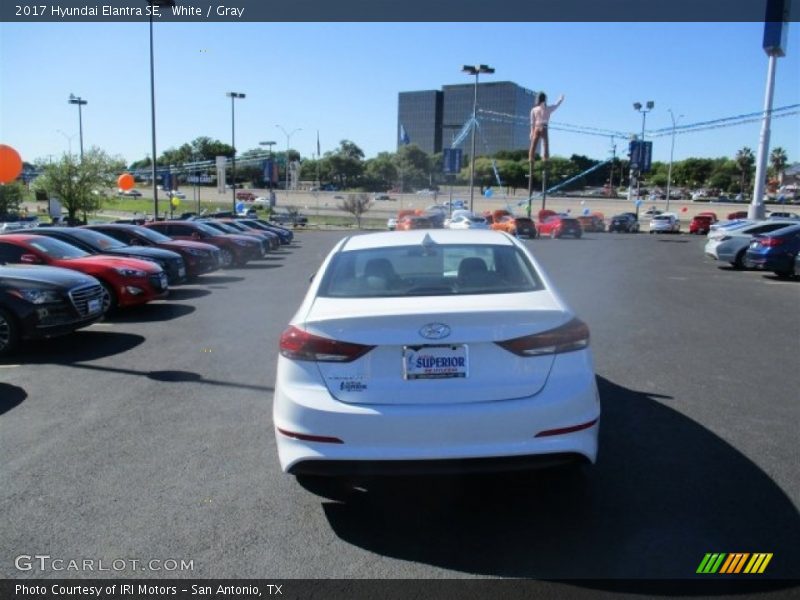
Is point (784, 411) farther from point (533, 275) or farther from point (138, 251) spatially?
point (138, 251)

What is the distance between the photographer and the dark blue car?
16.7 metres

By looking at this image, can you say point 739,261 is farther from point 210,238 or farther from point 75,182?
point 75,182

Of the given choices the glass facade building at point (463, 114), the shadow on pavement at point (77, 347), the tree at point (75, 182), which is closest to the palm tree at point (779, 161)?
the glass facade building at point (463, 114)

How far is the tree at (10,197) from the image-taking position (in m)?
46.7

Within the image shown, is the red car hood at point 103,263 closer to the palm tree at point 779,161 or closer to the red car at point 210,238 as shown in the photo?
the red car at point 210,238

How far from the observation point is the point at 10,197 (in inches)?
1877

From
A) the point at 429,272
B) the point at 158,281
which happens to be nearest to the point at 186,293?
the point at 158,281

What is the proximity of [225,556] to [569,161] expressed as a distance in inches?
5623

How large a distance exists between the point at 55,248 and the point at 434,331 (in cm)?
970

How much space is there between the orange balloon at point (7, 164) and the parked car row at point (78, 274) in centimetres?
101

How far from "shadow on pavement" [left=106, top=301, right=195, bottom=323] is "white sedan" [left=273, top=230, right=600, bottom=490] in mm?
7678

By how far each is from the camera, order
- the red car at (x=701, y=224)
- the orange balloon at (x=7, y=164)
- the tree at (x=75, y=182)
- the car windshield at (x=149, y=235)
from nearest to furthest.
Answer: the orange balloon at (x=7, y=164) < the car windshield at (x=149, y=235) < the tree at (x=75, y=182) < the red car at (x=701, y=224)

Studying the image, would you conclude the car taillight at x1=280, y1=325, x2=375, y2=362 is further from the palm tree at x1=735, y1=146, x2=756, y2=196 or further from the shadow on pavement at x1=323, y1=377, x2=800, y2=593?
the palm tree at x1=735, y1=146, x2=756, y2=196

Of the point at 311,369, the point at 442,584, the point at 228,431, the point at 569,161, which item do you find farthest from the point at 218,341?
the point at 569,161
